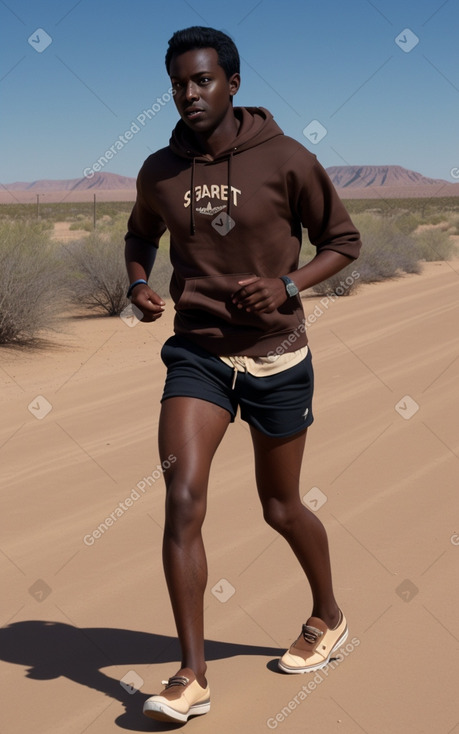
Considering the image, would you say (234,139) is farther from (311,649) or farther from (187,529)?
(311,649)

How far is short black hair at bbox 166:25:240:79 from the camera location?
10.7 ft

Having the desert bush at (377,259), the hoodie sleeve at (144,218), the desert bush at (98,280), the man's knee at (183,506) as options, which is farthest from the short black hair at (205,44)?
the desert bush at (377,259)

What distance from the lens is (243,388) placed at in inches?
130

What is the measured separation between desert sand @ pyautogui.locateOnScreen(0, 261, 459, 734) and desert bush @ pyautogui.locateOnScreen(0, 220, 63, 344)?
3287 millimetres

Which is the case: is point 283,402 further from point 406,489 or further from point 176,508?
point 406,489

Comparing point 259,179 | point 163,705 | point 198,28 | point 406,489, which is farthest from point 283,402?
point 406,489


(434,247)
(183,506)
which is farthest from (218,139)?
(434,247)

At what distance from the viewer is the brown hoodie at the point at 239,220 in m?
3.21

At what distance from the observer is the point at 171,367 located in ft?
11.0

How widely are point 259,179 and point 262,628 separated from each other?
6.11ft

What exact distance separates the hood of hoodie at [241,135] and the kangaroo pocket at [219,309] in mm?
421

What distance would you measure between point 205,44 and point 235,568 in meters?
2.45

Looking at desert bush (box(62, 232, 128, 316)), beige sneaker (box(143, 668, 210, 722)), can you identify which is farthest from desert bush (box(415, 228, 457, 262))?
beige sneaker (box(143, 668, 210, 722))

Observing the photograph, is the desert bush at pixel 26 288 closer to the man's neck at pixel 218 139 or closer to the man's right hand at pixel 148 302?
the man's right hand at pixel 148 302
